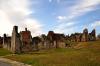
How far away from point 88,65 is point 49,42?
6650 cm

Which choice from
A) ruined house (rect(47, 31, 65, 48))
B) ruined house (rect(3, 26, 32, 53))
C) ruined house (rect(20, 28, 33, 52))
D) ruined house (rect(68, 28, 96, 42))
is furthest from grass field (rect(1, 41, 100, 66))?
ruined house (rect(68, 28, 96, 42))

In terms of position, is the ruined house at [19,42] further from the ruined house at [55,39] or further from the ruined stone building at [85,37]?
the ruined stone building at [85,37]

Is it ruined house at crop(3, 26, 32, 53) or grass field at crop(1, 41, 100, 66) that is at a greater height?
ruined house at crop(3, 26, 32, 53)

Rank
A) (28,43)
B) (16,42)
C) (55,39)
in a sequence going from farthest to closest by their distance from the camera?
(55,39), (28,43), (16,42)

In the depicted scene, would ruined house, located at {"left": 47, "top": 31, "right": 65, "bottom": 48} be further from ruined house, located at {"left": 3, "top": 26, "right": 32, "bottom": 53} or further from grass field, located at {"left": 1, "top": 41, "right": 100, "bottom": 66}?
grass field, located at {"left": 1, "top": 41, "right": 100, "bottom": 66}

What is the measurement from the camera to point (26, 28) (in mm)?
114688

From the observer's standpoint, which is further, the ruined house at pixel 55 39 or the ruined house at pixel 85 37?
the ruined house at pixel 85 37

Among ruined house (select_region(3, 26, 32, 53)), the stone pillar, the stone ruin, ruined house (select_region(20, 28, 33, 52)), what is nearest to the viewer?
the stone pillar

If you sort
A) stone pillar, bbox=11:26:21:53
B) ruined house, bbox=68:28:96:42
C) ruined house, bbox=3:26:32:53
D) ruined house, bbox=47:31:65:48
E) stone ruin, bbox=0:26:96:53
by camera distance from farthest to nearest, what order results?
ruined house, bbox=68:28:96:42, ruined house, bbox=47:31:65:48, stone ruin, bbox=0:26:96:53, ruined house, bbox=3:26:32:53, stone pillar, bbox=11:26:21:53

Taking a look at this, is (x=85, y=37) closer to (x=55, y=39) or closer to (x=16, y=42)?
(x=55, y=39)

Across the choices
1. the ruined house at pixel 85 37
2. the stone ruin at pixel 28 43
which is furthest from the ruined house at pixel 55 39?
the ruined house at pixel 85 37

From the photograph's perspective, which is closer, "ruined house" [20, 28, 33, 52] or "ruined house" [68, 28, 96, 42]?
"ruined house" [20, 28, 33, 52]

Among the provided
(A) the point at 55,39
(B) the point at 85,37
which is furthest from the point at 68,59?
(A) the point at 55,39

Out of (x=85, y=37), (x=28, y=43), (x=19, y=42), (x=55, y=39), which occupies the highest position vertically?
(x=85, y=37)
